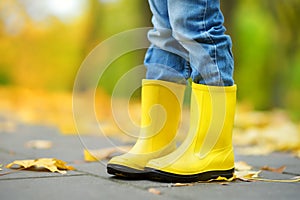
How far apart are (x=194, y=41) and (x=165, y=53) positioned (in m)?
0.19

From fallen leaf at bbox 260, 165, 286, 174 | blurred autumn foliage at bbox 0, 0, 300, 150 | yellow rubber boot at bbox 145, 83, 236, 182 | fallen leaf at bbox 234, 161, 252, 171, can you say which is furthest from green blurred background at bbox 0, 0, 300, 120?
yellow rubber boot at bbox 145, 83, 236, 182

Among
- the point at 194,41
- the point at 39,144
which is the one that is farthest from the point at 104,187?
the point at 39,144

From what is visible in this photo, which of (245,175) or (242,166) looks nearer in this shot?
(245,175)

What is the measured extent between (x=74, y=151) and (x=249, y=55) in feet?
32.3

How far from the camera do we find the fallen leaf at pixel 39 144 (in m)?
2.90

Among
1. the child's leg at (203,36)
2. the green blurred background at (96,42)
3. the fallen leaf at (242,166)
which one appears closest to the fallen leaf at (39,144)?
the fallen leaf at (242,166)

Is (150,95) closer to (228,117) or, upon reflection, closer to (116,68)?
(228,117)

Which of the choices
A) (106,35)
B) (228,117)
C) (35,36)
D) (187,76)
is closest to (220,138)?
(228,117)

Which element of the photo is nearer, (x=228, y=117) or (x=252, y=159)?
(x=228, y=117)

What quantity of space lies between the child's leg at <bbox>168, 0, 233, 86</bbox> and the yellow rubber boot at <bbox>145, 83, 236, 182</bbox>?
52 millimetres

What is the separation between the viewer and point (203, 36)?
179 cm

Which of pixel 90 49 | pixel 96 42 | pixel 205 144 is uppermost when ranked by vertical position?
pixel 96 42

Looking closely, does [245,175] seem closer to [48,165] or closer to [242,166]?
[242,166]

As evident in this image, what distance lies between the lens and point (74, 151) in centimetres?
277
